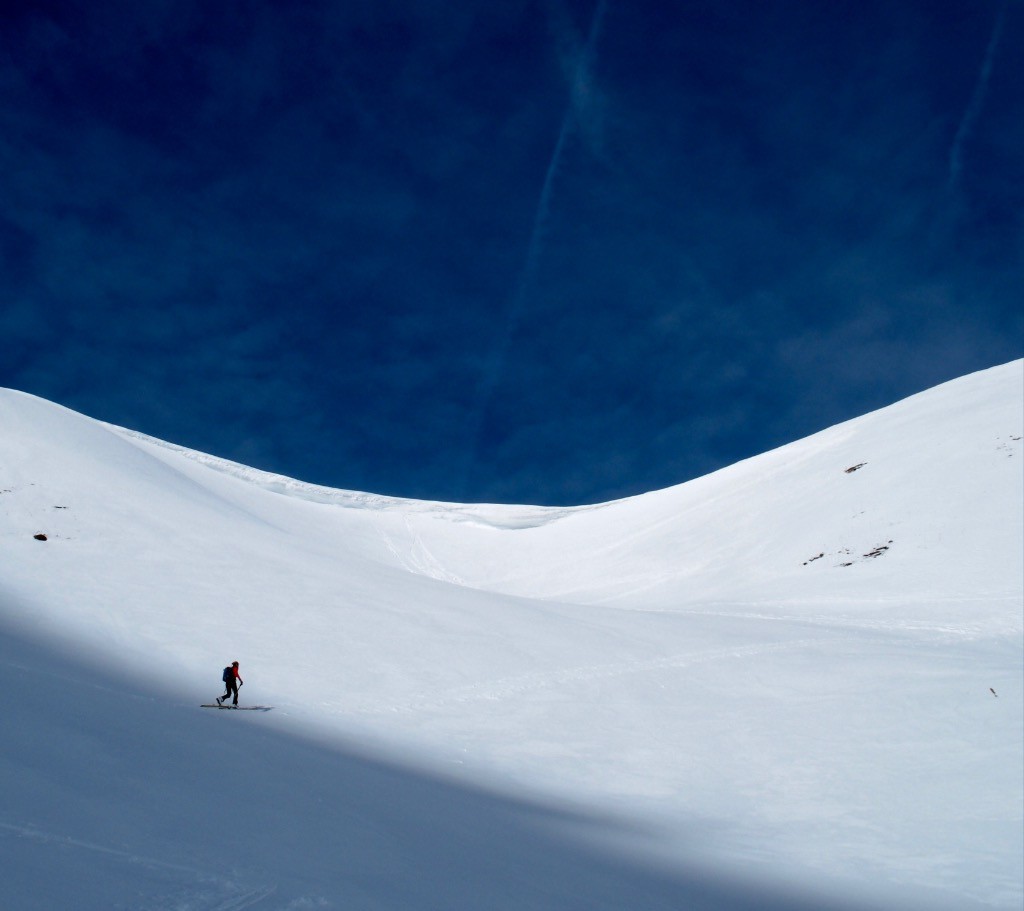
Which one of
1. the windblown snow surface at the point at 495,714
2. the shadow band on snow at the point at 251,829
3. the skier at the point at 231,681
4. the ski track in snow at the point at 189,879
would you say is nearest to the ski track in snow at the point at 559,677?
the windblown snow surface at the point at 495,714

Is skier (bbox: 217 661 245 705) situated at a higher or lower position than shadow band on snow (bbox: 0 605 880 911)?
higher

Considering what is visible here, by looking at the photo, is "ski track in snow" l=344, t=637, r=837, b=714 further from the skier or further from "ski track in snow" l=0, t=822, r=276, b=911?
"ski track in snow" l=0, t=822, r=276, b=911

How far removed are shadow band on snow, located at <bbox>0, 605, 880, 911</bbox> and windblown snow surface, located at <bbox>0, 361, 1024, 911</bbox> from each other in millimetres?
36

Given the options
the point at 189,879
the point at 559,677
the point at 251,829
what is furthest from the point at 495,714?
the point at 189,879

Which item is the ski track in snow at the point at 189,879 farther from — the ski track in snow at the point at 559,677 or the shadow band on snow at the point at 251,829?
the ski track in snow at the point at 559,677

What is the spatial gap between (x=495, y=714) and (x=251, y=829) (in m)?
8.15

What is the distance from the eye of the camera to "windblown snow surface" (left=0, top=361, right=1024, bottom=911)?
5.83 meters

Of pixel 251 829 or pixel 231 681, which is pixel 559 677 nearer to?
pixel 231 681

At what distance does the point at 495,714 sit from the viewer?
1362 centimetres

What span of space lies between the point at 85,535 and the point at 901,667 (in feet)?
63.2

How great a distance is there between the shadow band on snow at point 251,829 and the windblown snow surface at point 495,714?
36 millimetres

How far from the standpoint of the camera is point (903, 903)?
27.0 feet

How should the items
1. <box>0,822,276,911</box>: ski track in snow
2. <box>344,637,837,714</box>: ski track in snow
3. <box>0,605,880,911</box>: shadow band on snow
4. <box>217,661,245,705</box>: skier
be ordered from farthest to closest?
<box>344,637,837,714</box>: ski track in snow → <box>217,661,245,705</box>: skier → <box>0,605,880,911</box>: shadow band on snow → <box>0,822,276,911</box>: ski track in snow

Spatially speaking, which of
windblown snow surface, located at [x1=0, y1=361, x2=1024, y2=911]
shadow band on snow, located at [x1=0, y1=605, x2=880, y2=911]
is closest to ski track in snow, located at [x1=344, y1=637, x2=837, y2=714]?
windblown snow surface, located at [x1=0, y1=361, x2=1024, y2=911]
